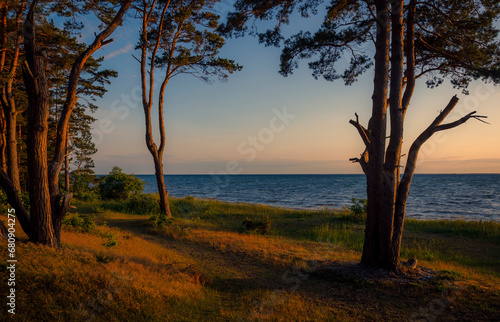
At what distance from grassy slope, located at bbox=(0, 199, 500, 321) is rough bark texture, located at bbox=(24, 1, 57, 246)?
0.60 meters

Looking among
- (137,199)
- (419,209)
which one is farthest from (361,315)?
(419,209)

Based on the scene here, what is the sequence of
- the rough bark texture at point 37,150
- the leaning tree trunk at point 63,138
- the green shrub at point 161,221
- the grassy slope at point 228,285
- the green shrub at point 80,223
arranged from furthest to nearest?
1. the green shrub at point 161,221
2. the green shrub at point 80,223
3. the leaning tree trunk at point 63,138
4. the rough bark texture at point 37,150
5. the grassy slope at point 228,285

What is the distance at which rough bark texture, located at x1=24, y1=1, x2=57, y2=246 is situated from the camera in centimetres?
686

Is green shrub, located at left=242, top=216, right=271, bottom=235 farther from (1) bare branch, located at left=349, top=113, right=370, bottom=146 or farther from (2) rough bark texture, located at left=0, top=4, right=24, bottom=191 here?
(2) rough bark texture, located at left=0, top=4, right=24, bottom=191

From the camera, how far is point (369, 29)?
9383 mm

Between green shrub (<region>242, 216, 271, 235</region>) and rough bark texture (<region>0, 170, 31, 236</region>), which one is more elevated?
rough bark texture (<region>0, 170, 31, 236</region>)

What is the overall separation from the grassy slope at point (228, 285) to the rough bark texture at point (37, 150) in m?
0.60

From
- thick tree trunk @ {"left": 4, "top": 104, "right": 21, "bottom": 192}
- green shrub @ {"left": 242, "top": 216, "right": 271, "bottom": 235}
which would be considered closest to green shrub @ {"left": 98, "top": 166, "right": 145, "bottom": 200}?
thick tree trunk @ {"left": 4, "top": 104, "right": 21, "bottom": 192}

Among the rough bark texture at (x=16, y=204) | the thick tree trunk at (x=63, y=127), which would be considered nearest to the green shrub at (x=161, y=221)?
the thick tree trunk at (x=63, y=127)

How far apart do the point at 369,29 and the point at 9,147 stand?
1835cm

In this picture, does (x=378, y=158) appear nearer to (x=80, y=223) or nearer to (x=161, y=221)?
(x=161, y=221)

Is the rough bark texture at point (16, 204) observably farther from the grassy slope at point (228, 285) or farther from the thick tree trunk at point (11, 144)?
the thick tree trunk at point (11, 144)

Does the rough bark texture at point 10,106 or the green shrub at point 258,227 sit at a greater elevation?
the rough bark texture at point 10,106

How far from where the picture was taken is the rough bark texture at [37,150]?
6.86 meters
